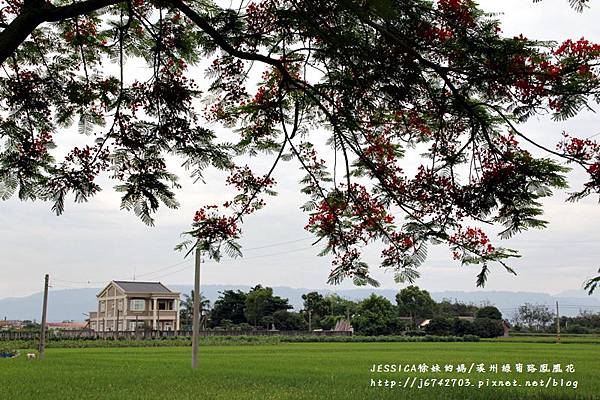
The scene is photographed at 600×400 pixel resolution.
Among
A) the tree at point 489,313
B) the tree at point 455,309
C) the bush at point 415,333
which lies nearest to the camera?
the bush at point 415,333

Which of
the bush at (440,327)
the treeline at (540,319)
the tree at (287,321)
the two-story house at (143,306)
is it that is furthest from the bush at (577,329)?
the two-story house at (143,306)

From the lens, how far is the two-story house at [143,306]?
196 ft

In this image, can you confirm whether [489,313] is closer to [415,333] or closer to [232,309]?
[415,333]

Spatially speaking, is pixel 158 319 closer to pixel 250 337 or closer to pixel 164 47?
pixel 250 337

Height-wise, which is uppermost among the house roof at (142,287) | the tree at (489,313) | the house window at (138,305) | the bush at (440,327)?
the house roof at (142,287)

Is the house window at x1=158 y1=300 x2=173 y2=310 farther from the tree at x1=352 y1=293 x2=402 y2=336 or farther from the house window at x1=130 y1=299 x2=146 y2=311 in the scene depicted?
the tree at x1=352 y1=293 x2=402 y2=336

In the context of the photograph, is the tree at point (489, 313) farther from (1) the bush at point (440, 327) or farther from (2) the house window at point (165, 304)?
(2) the house window at point (165, 304)

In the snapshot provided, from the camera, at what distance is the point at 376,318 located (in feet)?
189

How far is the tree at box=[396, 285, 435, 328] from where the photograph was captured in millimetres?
69500

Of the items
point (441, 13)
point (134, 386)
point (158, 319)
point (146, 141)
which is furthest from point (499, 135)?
point (158, 319)

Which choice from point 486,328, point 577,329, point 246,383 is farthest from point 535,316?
point 246,383

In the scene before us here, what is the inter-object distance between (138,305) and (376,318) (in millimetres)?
21925

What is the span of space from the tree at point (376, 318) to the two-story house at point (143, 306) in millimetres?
17131

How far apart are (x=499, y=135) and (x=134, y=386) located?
38.8 ft
